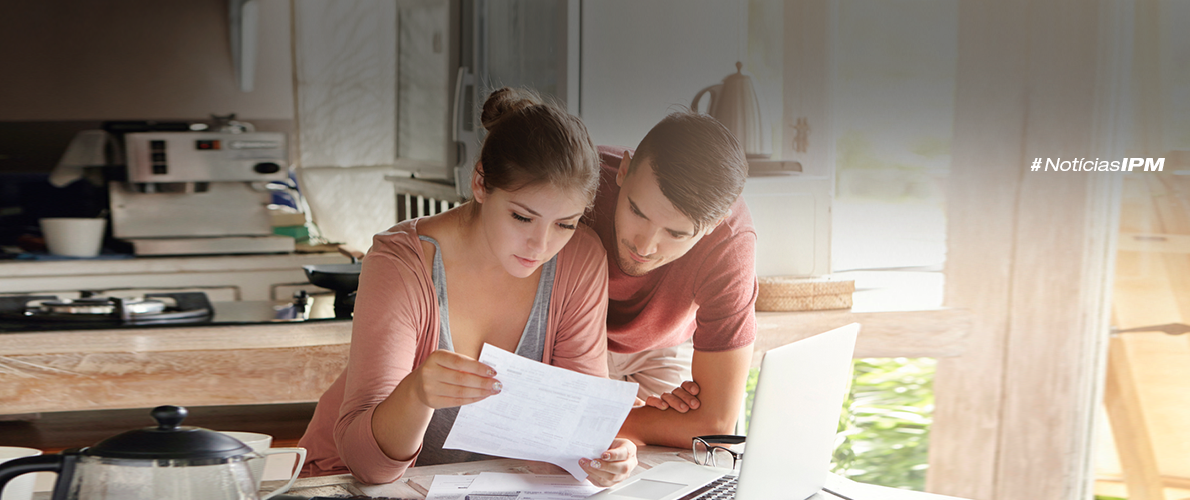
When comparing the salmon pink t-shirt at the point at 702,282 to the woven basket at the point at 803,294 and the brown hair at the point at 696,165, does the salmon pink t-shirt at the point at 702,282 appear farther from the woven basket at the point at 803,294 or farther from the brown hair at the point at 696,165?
the woven basket at the point at 803,294

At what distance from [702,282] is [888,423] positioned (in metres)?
1.57

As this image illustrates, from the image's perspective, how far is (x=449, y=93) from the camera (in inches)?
123

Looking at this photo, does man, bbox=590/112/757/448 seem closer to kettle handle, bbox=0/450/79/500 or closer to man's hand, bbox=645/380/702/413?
man's hand, bbox=645/380/702/413

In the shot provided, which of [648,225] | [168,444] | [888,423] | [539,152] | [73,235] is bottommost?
[888,423]

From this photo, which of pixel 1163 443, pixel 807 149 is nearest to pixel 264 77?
pixel 807 149

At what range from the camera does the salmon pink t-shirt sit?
1.40m

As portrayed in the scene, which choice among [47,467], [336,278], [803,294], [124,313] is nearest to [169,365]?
[124,313]

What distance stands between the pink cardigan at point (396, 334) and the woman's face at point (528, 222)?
0.09 meters

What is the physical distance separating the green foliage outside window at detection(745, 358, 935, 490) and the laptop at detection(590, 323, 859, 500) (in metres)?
1.68

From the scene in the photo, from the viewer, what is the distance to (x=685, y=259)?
1.43m

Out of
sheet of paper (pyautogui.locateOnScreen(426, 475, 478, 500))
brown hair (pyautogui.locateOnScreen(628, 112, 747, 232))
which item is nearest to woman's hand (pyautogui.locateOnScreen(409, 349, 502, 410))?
sheet of paper (pyautogui.locateOnScreen(426, 475, 478, 500))

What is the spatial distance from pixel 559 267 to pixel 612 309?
268 millimetres

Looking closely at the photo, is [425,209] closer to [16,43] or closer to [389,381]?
[16,43]

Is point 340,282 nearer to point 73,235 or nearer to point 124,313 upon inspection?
point 124,313
